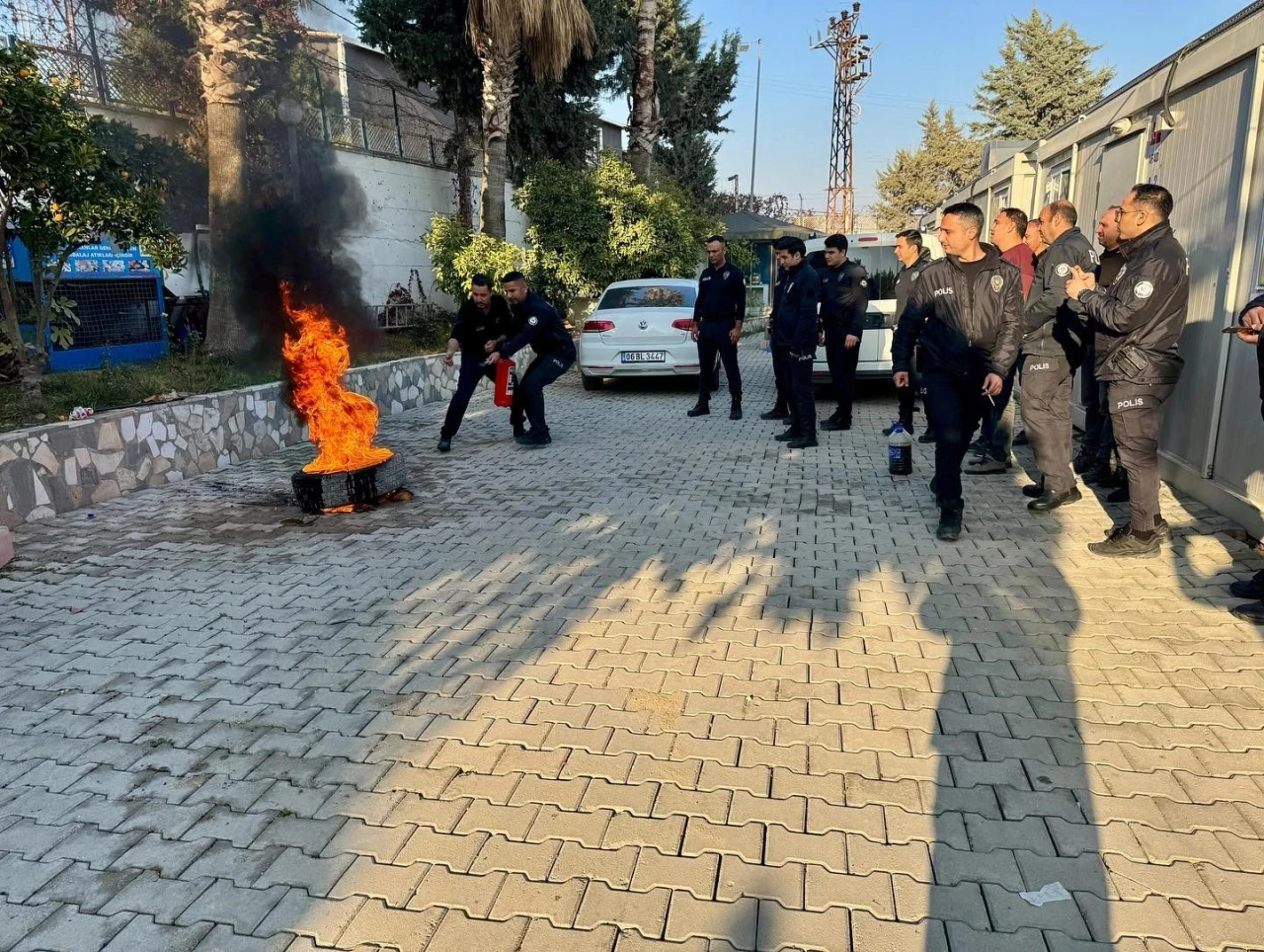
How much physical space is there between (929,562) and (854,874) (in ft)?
9.57

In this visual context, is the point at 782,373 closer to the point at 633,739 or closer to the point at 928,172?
the point at 633,739

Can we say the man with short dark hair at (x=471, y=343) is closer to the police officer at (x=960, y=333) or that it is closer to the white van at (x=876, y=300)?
the white van at (x=876, y=300)

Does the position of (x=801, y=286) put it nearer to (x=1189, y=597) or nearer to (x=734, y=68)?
(x=1189, y=597)

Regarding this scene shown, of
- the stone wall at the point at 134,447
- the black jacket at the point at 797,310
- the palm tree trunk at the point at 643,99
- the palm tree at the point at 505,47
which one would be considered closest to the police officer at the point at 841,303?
the black jacket at the point at 797,310

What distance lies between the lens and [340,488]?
6.30m

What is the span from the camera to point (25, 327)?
9.05 metres

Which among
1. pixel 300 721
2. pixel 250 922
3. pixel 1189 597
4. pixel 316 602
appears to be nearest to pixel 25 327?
pixel 316 602

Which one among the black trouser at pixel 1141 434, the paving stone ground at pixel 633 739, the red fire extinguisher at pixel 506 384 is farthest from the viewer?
the red fire extinguisher at pixel 506 384

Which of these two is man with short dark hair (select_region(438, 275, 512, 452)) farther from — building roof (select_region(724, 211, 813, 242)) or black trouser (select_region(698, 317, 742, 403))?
building roof (select_region(724, 211, 813, 242))

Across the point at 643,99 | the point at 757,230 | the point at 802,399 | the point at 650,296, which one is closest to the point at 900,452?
the point at 802,399

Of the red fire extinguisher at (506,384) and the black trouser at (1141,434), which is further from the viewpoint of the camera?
the red fire extinguisher at (506,384)

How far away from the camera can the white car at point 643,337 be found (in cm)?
1172

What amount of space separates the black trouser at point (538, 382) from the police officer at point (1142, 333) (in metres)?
5.12

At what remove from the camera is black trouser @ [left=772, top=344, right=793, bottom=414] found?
29.7ft
